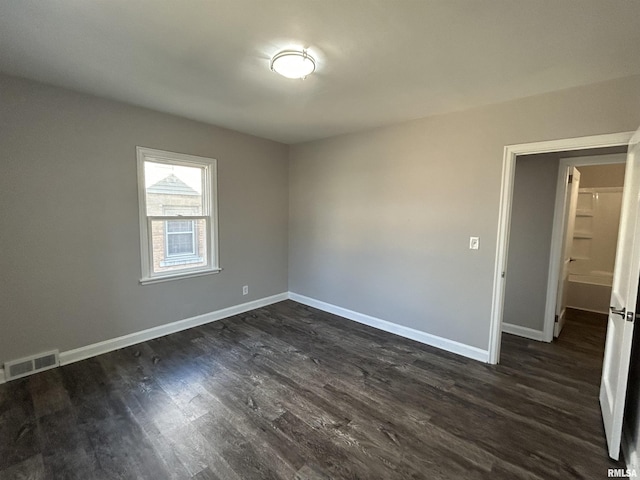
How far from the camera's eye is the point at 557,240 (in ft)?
10.7

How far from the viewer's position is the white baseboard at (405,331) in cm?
296

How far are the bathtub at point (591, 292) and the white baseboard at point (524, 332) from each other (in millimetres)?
1994

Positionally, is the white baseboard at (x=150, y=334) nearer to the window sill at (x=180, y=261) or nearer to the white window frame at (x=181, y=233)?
the window sill at (x=180, y=261)

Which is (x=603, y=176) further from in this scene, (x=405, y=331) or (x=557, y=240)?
(x=405, y=331)

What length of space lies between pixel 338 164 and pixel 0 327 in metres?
3.84

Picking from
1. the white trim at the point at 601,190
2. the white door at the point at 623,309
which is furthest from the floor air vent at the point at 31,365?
the white trim at the point at 601,190

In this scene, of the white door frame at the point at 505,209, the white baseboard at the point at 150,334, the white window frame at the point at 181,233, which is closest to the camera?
the white door frame at the point at 505,209

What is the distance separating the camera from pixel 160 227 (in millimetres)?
3311

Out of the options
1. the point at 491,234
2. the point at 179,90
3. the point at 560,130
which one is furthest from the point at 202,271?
the point at 560,130

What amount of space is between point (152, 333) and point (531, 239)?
469 centimetres

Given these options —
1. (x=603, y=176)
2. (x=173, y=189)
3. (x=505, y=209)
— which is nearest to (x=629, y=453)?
(x=505, y=209)

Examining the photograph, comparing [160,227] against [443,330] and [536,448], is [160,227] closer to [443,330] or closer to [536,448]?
[443,330]

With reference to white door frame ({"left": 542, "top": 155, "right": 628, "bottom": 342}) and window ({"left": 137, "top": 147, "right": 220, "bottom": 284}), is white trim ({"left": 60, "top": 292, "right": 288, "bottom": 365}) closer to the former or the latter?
window ({"left": 137, "top": 147, "right": 220, "bottom": 284})

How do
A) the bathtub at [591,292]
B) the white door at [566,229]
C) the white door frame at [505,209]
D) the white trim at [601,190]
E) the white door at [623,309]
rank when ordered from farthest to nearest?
the white trim at [601,190]
the bathtub at [591,292]
the white door at [566,229]
the white door frame at [505,209]
the white door at [623,309]
